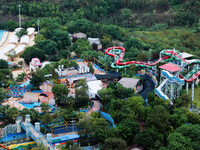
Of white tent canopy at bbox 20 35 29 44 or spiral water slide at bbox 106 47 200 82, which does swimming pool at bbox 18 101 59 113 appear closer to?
spiral water slide at bbox 106 47 200 82

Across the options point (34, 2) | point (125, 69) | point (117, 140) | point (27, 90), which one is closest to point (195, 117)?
point (117, 140)

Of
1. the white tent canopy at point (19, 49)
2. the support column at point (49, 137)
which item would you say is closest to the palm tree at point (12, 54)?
the white tent canopy at point (19, 49)

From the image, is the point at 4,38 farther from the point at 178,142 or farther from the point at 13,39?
the point at 178,142

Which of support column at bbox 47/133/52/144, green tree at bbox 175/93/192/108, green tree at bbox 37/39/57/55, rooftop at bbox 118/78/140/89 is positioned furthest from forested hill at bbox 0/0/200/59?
support column at bbox 47/133/52/144

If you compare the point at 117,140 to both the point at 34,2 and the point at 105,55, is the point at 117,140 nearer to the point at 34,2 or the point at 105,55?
the point at 105,55

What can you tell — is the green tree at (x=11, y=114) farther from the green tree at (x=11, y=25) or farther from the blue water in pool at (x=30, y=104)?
the green tree at (x=11, y=25)
